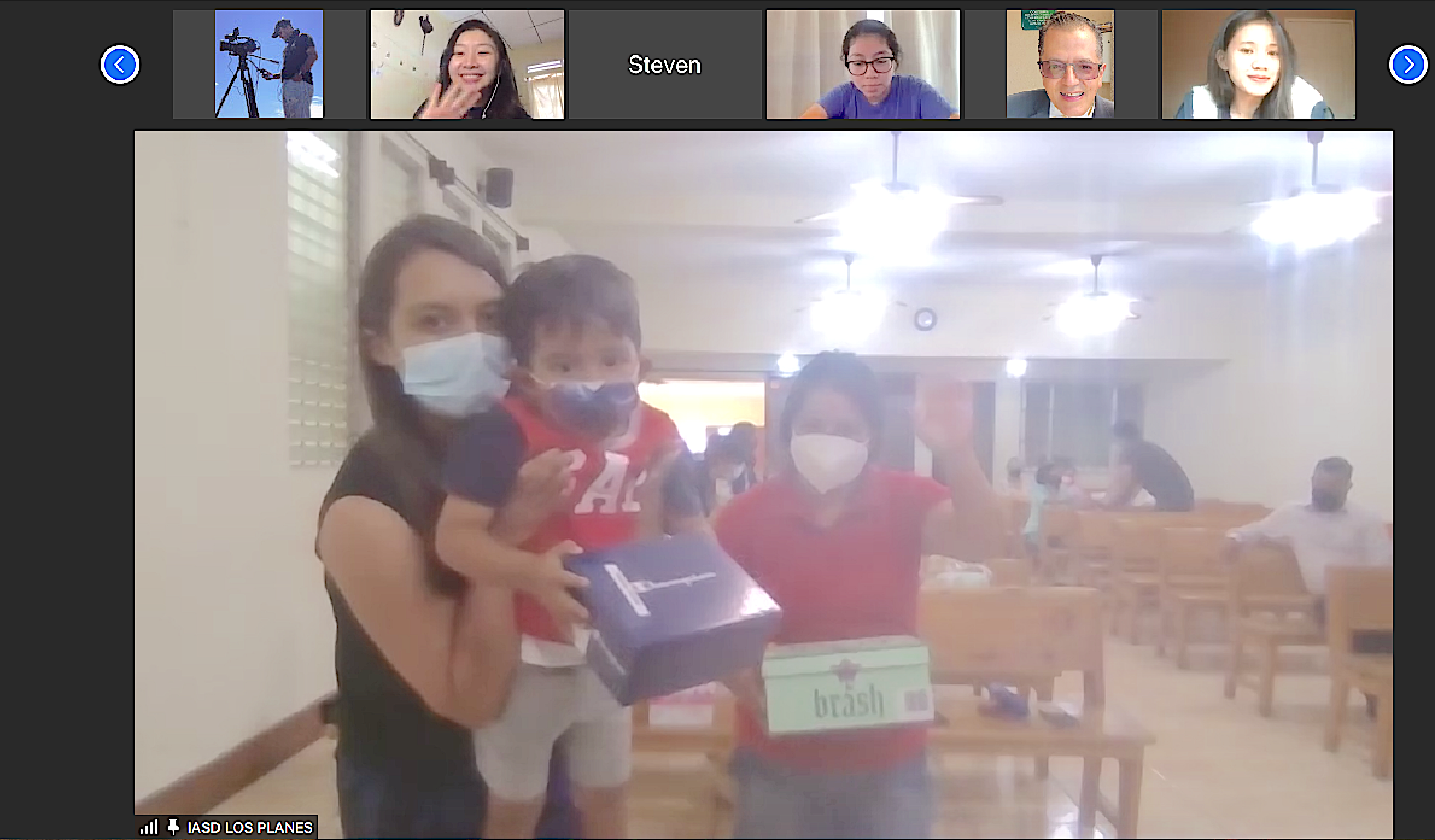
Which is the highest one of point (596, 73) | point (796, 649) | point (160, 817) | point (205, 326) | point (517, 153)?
point (596, 73)

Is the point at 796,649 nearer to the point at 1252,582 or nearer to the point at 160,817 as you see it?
the point at 1252,582

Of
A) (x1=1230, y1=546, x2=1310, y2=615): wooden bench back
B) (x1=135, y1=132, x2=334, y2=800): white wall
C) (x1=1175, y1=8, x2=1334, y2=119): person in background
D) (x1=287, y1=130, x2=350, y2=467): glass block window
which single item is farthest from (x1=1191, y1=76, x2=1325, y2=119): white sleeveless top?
(x1=135, y1=132, x2=334, y2=800): white wall

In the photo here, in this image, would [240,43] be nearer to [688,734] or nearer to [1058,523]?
[688,734]

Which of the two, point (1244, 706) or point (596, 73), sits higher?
point (596, 73)

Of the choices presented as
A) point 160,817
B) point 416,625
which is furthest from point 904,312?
point 160,817

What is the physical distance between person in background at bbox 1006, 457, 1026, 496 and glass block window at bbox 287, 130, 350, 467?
42.0 inches

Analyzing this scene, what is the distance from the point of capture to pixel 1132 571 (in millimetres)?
1385

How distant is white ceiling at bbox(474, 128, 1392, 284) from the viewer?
4.46 ft

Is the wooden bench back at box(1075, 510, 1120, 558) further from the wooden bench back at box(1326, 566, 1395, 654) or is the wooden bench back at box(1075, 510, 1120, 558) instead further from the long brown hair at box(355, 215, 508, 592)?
the long brown hair at box(355, 215, 508, 592)

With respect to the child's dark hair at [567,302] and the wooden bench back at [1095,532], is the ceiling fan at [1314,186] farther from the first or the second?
the child's dark hair at [567,302]

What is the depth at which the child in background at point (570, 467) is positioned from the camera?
A: 1299mm

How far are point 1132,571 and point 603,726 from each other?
0.91 meters

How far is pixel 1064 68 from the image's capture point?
1.37 metres
